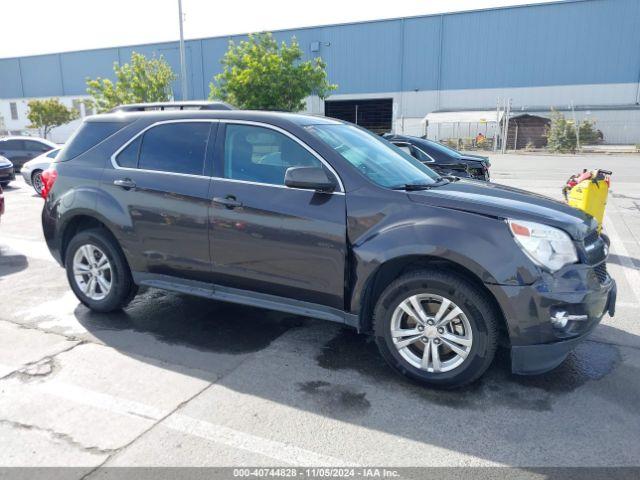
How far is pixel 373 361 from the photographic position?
3.91 meters

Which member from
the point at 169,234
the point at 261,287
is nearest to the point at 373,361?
the point at 261,287

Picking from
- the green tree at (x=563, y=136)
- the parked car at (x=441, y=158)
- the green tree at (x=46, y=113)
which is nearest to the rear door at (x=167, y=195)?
the parked car at (x=441, y=158)

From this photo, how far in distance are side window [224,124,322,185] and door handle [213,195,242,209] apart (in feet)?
0.60

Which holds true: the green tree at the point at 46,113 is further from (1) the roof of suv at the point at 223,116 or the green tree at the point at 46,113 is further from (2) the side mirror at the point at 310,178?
(2) the side mirror at the point at 310,178

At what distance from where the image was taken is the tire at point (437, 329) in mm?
3289

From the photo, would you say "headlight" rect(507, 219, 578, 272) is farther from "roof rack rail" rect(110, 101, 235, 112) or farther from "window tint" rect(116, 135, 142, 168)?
"window tint" rect(116, 135, 142, 168)

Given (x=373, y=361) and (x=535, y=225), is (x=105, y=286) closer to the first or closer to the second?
(x=373, y=361)

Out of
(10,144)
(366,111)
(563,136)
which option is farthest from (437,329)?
(366,111)

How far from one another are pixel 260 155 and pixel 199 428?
207 cm

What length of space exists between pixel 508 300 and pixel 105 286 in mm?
3590

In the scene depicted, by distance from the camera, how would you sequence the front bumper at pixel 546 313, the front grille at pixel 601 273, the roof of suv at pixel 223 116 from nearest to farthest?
the front bumper at pixel 546 313, the front grille at pixel 601 273, the roof of suv at pixel 223 116

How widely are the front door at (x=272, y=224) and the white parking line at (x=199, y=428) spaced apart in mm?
1161

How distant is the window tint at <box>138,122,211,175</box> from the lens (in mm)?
4230

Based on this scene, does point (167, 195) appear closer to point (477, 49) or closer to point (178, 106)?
point (178, 106)
